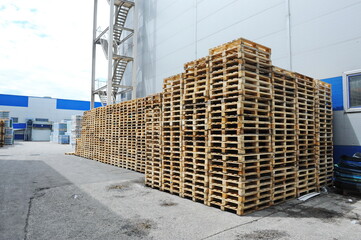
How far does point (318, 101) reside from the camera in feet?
24.3

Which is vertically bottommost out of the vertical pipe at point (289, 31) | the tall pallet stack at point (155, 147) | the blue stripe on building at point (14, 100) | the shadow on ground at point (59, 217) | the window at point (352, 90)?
the shadow on ground at point (59, 217)

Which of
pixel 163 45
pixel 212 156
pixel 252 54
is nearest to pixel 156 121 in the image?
pixel 212 156

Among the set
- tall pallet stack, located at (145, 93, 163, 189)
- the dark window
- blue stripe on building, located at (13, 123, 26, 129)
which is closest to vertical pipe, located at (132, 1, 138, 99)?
tall pallet stack, located at (145, 93, 163, 189)

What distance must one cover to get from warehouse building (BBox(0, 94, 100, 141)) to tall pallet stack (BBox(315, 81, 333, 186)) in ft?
147

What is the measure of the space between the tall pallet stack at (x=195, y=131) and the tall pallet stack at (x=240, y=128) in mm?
211

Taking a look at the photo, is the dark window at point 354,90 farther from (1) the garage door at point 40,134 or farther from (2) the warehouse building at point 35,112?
(1) the garage door at point 40,134

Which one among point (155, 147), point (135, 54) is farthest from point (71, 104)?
point (155, 147)

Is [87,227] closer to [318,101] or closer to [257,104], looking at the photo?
[257,104]

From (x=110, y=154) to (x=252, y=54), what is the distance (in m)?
9.80

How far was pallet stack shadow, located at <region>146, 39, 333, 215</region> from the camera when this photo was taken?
524 centimetres

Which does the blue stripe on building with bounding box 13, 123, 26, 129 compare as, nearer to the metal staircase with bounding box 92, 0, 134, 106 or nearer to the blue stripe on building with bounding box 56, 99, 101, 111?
the blue stripe on building with bounding box 56, 99, 101, 111

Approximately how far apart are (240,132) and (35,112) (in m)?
49.5

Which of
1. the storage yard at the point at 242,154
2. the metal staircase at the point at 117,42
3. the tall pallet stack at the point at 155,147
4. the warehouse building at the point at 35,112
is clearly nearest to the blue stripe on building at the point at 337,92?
the storage yard at the point at 242,154

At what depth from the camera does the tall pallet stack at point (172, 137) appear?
6703 mm
